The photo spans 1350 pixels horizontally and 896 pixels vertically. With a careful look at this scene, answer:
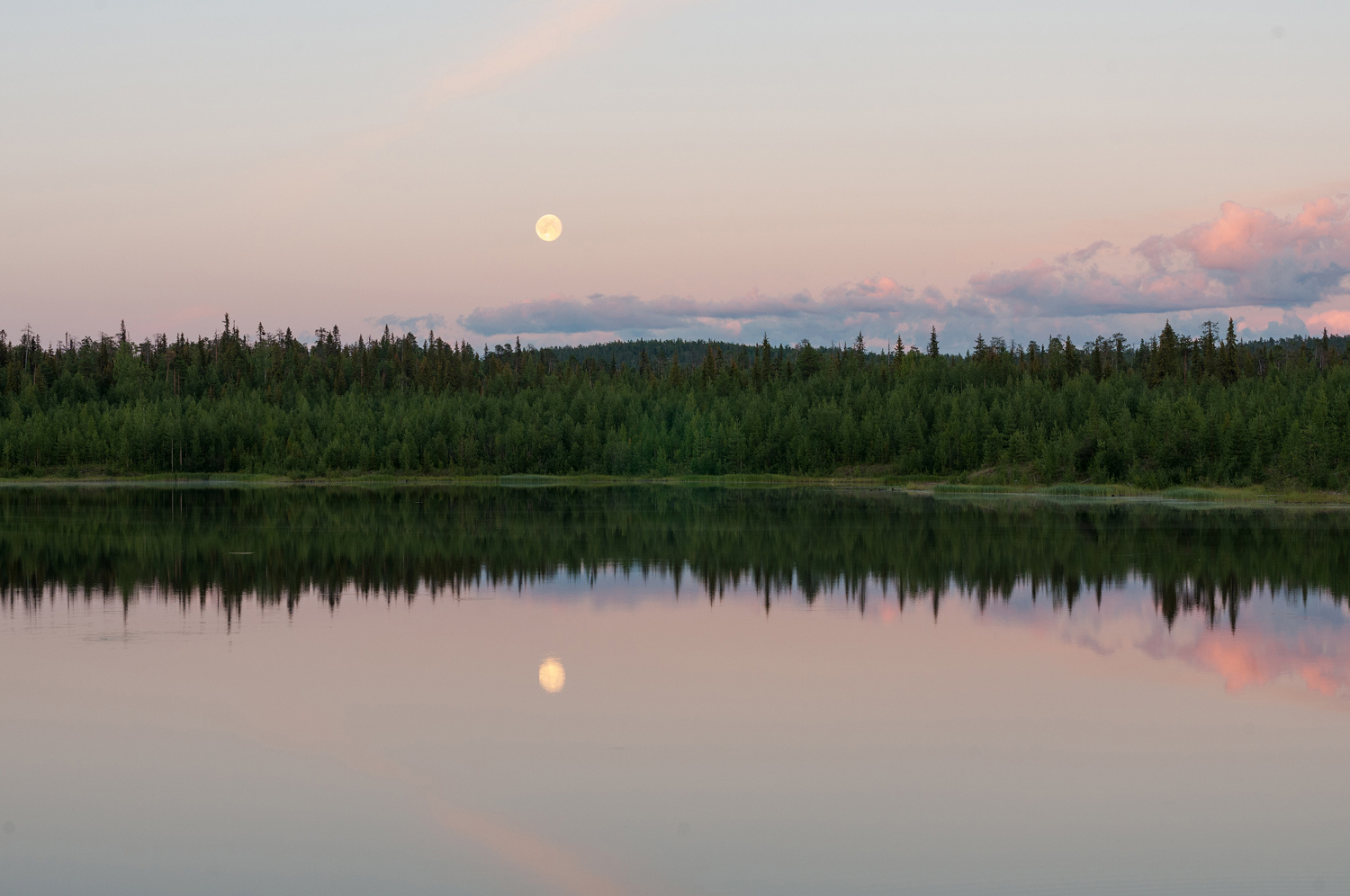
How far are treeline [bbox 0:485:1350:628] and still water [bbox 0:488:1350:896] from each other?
0.38m

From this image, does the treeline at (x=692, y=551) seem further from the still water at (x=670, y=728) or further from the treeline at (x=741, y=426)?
the treeline at (x=741, y=426)

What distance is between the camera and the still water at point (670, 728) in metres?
12.8

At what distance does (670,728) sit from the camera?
1844 centimetres

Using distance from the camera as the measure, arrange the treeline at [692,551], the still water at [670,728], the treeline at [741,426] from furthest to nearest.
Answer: the treeline at [741,426], the treeline at [692,551], the still water at [670,728]

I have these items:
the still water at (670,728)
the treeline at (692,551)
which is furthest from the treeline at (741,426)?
the still water at (670,728)

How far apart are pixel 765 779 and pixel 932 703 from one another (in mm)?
5565

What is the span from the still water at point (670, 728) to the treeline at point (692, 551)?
380 mm

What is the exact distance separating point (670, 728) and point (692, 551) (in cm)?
2842

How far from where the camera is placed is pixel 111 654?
77.9 feet

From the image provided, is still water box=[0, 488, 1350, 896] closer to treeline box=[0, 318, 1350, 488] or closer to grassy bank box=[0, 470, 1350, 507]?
grassy bank box=[0, 470, 1350, 507]

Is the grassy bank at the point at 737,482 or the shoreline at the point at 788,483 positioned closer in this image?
the shoreline at the point at 788,483

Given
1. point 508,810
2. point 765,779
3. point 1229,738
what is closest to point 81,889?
point 508,810

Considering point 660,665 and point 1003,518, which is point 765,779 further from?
point 1003,518

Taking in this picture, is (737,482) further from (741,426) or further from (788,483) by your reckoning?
(741,426)
